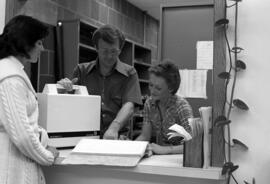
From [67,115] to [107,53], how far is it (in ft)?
1.77

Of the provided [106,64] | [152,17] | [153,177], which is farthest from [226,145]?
[152,17]

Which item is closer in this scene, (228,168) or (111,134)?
(228,168)

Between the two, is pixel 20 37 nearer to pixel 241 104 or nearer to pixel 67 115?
pixel 67 115

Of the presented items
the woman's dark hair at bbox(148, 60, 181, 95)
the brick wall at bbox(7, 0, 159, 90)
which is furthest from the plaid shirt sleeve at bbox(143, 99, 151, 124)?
the brick wall at bbox(7, 0, 159, 90)

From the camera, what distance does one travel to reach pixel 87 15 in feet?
10.9

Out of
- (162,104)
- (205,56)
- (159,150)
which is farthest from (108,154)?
(205,56)

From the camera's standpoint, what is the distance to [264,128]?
3.79 ft

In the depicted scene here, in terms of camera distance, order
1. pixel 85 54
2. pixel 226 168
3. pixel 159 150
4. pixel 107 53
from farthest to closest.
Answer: pixel 85 54, pixel 107 53, pixel 159 150, pixel 226 168

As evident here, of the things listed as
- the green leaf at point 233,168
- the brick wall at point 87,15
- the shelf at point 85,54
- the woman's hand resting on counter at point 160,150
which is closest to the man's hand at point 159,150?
the woman's hand resting on counter at point 160,150

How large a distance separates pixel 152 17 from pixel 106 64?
310 centimetres

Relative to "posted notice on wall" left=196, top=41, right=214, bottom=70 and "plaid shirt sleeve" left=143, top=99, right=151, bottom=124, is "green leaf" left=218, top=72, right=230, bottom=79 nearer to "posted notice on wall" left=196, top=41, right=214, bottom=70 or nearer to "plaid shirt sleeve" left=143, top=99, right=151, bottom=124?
"posted notice on wall" left=196, top=41, right=214, bottom=70

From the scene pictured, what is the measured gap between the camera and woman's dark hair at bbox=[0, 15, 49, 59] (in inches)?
48.2

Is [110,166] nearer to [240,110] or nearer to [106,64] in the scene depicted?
[240,110]

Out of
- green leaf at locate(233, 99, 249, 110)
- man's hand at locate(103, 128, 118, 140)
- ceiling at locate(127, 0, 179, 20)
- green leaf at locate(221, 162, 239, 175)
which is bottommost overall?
green leaf at locate(221, 162, 239, 175)
